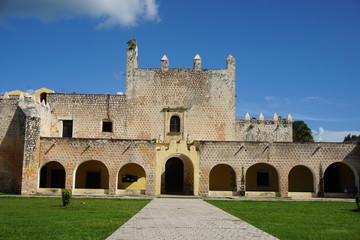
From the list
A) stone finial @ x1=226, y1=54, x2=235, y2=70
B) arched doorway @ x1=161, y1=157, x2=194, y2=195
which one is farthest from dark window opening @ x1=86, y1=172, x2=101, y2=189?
stone finial @ x1=226, y1=54, x2=235, y2=70

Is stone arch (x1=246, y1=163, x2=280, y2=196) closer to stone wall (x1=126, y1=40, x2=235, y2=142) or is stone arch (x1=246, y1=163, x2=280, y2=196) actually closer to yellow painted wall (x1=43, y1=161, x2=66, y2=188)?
stone wall (x1=126, y1=40, x2=235, y2=142)

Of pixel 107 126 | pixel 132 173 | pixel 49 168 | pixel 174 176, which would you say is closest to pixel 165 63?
pixel 107 126

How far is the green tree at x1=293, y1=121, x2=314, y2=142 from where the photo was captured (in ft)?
142

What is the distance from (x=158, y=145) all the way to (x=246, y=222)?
14.0 metres

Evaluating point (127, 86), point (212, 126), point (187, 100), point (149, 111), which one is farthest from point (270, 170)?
point (127, 86)

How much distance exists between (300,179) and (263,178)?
2551 millimetres

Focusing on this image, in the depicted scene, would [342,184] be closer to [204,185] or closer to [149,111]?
[204,185]

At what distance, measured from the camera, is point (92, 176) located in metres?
27.8

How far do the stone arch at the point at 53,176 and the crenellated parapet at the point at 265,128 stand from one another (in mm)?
12862

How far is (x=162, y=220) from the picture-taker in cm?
1324

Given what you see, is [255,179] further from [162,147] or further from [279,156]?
[162,147]

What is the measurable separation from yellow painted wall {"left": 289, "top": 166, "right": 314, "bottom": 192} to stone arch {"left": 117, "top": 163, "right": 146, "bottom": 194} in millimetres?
10127

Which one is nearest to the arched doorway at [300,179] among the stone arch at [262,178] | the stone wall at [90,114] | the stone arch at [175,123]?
the stone arch at [262,178]

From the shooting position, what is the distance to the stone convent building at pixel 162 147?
25.1m
